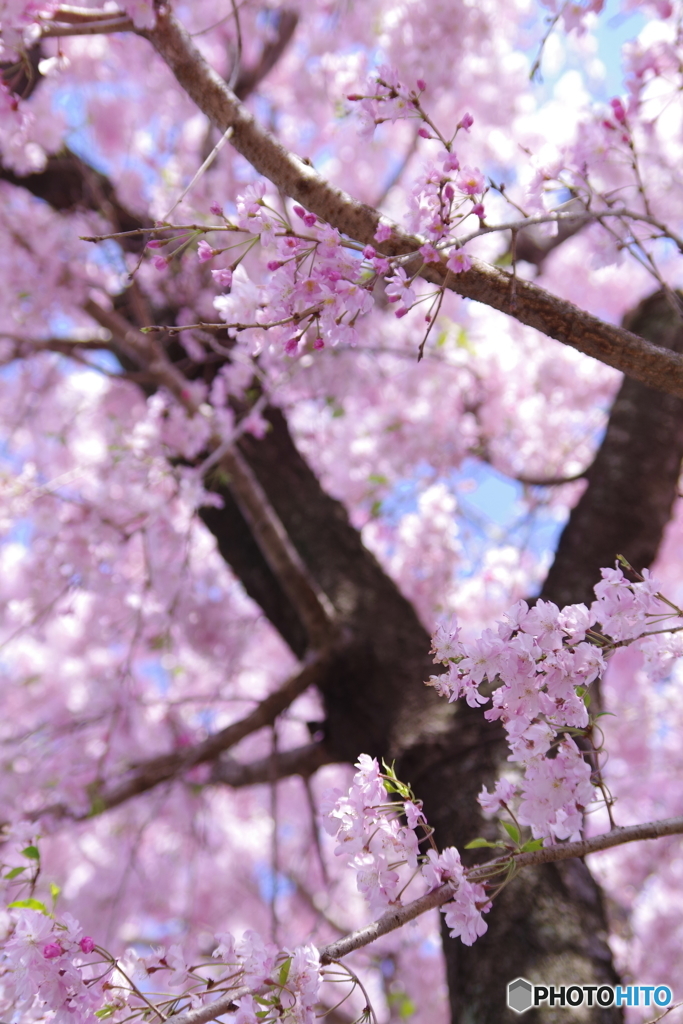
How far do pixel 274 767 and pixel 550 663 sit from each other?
5.35 feet

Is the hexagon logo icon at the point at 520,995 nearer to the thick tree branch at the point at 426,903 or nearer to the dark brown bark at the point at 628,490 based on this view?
→ the thick tree branch at the point at 426,903

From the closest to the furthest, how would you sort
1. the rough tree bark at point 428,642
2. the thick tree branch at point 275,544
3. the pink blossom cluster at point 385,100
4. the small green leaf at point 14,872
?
the pink blossom cluster at point 385,100 < the small green leaf at point 14,872 < the rough tree bark at point 428,642 < the thick tree branch at point 275,544

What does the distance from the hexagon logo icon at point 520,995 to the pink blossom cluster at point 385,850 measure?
0.65 m

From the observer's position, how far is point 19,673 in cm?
747

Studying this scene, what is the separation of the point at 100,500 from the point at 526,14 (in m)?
5.93

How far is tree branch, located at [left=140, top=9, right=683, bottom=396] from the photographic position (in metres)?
1.28

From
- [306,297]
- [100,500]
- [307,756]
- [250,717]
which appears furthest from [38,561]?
[306,297]

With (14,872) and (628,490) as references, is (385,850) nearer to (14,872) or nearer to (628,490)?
(14,872)

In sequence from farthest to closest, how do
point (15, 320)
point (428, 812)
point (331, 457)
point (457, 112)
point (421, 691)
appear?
point (457, 112)
point (331, 457)
point (15, 320)
point (421, 691)
point (428, 812)

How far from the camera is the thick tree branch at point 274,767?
261 centimetres

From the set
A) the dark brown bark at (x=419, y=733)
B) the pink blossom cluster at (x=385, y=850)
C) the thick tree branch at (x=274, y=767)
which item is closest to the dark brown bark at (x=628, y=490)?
the dark brown bark at (x=419, y=733)

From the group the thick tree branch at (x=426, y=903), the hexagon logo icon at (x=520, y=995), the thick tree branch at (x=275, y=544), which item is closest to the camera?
the thick tree branch at (x=426, y=903)

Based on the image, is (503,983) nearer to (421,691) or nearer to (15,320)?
(421,691)

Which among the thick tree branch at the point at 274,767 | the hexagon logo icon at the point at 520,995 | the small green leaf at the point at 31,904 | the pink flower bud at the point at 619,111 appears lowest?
the hexagon logo icon at the point at 520,995
